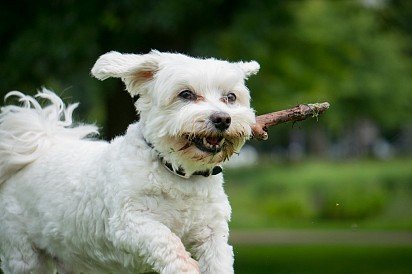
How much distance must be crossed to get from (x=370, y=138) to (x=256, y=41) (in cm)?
5706

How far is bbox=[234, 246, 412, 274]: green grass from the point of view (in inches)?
603

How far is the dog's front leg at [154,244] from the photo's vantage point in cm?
571

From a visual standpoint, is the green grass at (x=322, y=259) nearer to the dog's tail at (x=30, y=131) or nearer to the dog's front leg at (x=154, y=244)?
the dog's tail at (x=30, y=131)

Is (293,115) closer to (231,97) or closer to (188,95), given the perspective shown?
(231,97)

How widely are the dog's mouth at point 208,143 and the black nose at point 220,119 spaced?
131 millimetres

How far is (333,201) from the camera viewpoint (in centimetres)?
2845

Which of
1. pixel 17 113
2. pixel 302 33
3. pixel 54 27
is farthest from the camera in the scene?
pixel 302 33

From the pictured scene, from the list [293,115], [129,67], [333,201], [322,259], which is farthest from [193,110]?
[333,201]

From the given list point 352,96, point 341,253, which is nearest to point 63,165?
point 341,253

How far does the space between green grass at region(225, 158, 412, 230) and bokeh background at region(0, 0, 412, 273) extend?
4 centimetres

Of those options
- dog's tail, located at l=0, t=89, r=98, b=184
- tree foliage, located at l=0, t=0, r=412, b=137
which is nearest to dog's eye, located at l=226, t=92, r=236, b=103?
dog's tail, located at l=0, t=89, r=98, b=184

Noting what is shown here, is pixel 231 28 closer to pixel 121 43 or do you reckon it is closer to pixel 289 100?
pixel 121 43

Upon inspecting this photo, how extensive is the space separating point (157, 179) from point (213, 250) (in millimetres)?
595

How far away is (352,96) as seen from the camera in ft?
138
